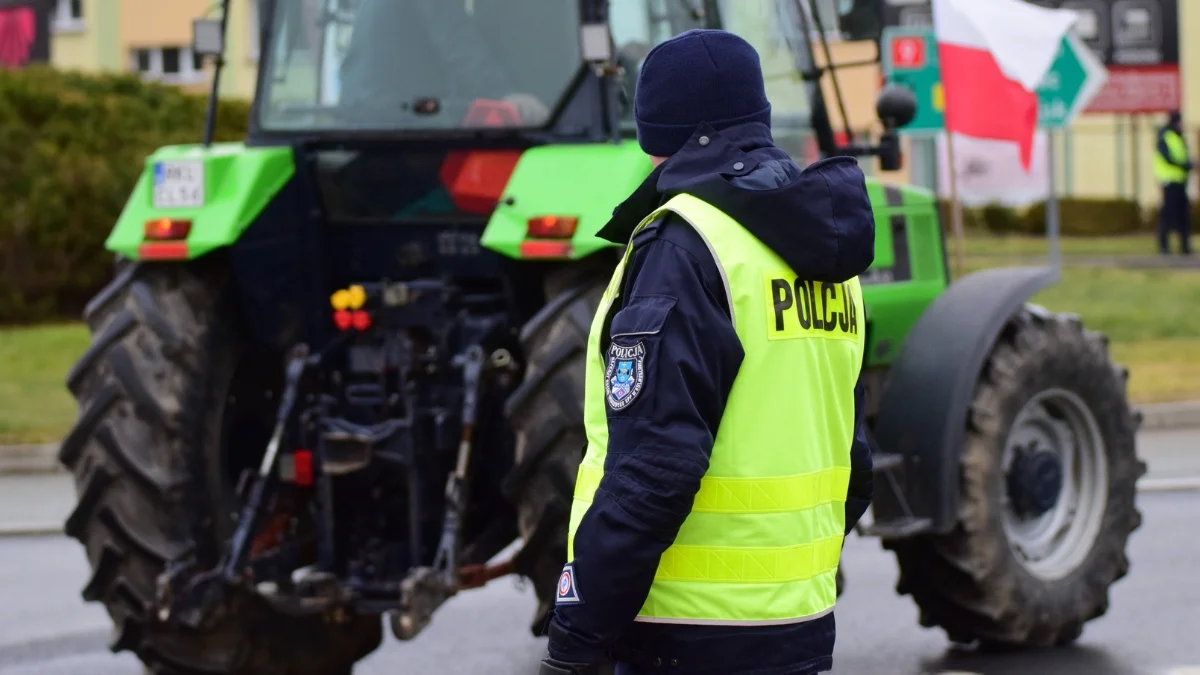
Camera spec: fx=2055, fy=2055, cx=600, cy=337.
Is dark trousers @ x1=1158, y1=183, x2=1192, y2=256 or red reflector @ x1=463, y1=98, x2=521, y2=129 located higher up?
red reflector @ x1=463, y1=98, x2=521, y2=129

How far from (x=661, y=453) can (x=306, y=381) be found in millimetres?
3118

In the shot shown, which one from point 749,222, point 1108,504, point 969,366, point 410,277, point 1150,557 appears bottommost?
point 1150,557

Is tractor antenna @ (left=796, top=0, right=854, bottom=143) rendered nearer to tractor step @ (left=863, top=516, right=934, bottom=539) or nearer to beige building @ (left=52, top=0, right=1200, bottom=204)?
tractor step @ (left=863, top=516, right=934, bottom=539)

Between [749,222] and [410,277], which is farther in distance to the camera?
[410,277]

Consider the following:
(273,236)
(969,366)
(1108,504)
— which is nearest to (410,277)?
(273,236)

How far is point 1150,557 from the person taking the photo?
8859 millimetres

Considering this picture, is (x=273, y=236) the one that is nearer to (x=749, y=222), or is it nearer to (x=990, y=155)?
(x=749, y=222)

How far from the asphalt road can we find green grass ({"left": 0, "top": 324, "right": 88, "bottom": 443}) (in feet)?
13.2

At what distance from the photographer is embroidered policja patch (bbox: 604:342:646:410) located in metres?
3.27

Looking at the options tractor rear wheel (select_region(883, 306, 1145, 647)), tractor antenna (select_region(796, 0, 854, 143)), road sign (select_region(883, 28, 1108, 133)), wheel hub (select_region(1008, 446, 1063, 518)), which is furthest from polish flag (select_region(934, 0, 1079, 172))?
wheel hub (select_region(1008, 446, 1063, 518))

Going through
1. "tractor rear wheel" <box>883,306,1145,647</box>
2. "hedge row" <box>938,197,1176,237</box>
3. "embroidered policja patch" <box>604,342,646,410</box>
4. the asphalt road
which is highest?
"embroidered policja patch" <box>604,342,646,410</box>

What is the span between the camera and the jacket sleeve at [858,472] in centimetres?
387

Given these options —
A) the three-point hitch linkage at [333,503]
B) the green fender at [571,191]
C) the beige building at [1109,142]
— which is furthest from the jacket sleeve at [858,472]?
the beige building at [1109,142]

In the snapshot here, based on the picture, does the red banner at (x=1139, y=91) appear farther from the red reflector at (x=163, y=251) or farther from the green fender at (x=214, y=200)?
the red reflector at (x=163, y=251)
